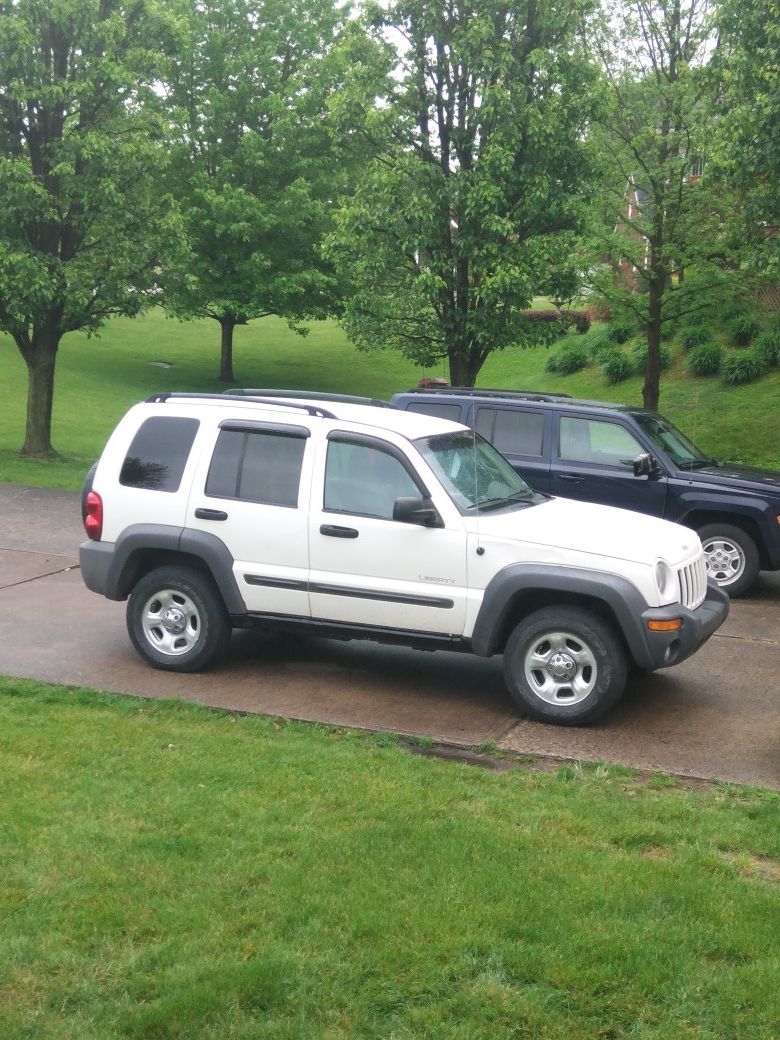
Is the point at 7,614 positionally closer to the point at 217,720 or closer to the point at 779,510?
the point at 217,720

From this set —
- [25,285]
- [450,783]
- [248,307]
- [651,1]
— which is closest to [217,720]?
[450,783]

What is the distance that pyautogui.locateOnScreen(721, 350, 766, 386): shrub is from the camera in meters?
25.1

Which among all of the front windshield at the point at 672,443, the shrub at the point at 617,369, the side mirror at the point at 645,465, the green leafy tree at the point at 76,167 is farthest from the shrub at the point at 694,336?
the side mirror at the point at 645,465

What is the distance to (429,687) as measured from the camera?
26.2 feet

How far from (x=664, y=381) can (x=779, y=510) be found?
16.0 metres

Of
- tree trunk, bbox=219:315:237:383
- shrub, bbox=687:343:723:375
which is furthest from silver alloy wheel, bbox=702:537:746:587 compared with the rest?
tree trunk, bbox=219:315:237:383

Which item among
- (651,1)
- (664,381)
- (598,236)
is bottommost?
(664,381)

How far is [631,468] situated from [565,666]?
4.98m

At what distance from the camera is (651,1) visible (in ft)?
64.3

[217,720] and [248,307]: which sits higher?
[248,307]

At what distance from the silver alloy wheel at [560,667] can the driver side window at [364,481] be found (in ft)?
4.21

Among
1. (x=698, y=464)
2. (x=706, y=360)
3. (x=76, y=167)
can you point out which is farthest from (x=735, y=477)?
(x=706, y=360)

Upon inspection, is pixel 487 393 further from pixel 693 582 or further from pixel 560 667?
pixel 560 667

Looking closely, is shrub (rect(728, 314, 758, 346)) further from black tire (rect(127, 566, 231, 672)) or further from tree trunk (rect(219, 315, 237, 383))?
black tire (rect(127, 566, 231, 672))
